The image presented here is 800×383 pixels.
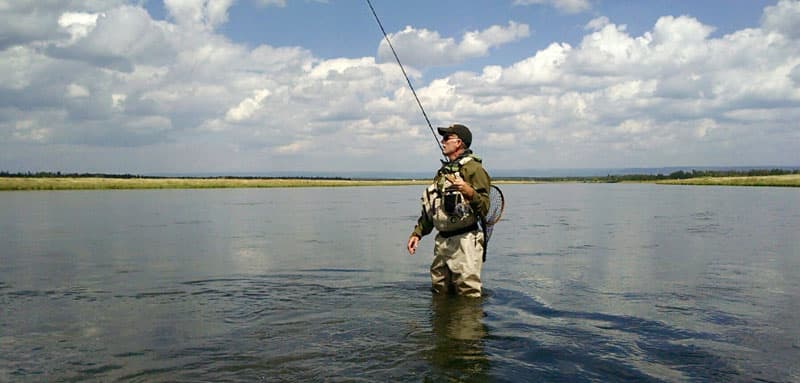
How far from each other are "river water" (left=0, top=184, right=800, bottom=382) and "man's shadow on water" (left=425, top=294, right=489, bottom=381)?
0.09ft

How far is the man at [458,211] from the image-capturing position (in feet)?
29.5

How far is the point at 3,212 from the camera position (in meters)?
31.1

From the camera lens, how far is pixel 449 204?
9.14m

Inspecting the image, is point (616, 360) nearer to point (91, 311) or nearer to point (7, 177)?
point (91, 311)

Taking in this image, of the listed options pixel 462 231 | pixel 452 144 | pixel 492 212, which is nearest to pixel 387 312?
pixel 462 231

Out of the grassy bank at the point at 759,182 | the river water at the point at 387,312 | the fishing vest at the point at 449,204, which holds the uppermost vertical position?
the fishing vest at the point at 449,204

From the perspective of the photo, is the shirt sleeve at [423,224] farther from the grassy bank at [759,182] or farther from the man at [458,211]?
the grassy bank at [759,182]

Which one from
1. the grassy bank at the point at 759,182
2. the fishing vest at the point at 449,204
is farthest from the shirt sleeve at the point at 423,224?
the grassy bank at the point at 759,182

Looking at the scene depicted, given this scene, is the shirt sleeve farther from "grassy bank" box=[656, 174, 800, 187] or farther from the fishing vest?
"grassy bank" box=[656, 174, 800, 187]

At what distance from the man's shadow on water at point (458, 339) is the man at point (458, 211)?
1.18 ft

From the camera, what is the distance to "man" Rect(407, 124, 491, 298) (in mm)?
8977

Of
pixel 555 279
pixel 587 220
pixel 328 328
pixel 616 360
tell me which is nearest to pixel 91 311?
pixel 328 328

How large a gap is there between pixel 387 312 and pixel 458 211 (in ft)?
5.86

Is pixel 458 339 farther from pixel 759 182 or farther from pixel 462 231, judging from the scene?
pixel 759 182
